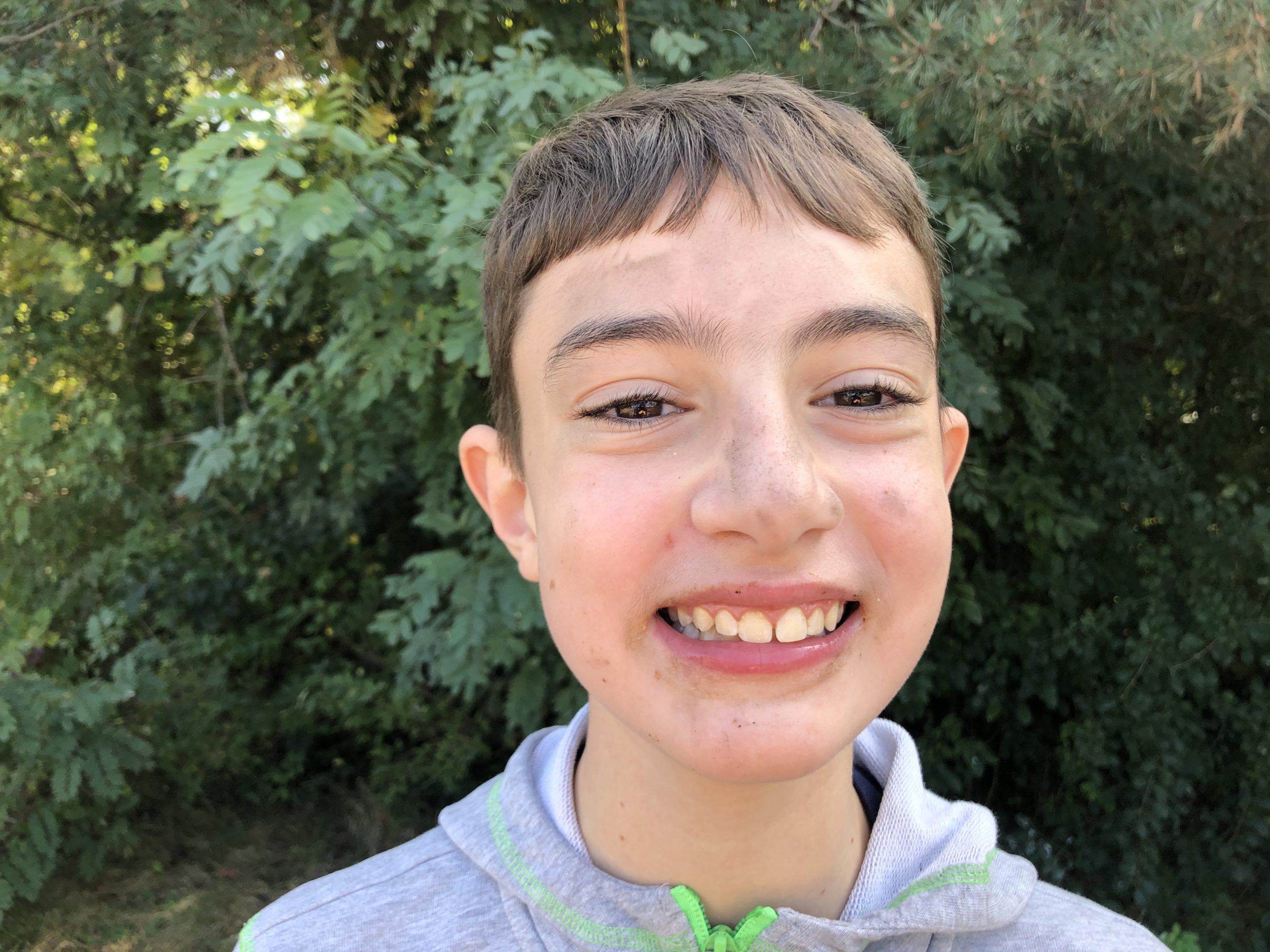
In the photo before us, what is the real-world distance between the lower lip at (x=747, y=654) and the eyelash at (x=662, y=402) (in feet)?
0.79

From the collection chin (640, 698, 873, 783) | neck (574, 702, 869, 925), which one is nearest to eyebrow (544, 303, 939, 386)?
chin (640, 698, 873, 783)

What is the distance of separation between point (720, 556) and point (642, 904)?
1.71ft

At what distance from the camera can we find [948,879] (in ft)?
3.76

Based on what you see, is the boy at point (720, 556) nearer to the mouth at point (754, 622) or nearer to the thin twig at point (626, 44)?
the mouth at point (754, 622)

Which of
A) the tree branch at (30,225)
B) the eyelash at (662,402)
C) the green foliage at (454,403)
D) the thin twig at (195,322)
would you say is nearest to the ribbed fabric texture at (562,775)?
the eyelash at (662,402)

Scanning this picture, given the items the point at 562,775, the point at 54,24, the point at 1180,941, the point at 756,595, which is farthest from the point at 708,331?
the point at 54,24

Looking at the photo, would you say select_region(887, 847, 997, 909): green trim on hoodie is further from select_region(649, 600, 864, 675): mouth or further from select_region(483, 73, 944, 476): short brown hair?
select_region(483, 73, 944, 476): short brown hair

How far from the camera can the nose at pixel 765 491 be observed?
3.00 ft

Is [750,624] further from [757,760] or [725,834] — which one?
[725,834]

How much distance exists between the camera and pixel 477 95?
2170mm

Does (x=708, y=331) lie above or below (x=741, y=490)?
above

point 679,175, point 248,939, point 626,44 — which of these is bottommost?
point 248,939

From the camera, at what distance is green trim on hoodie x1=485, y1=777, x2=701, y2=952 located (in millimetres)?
1114

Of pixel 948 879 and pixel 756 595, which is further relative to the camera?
pixel 948 879
